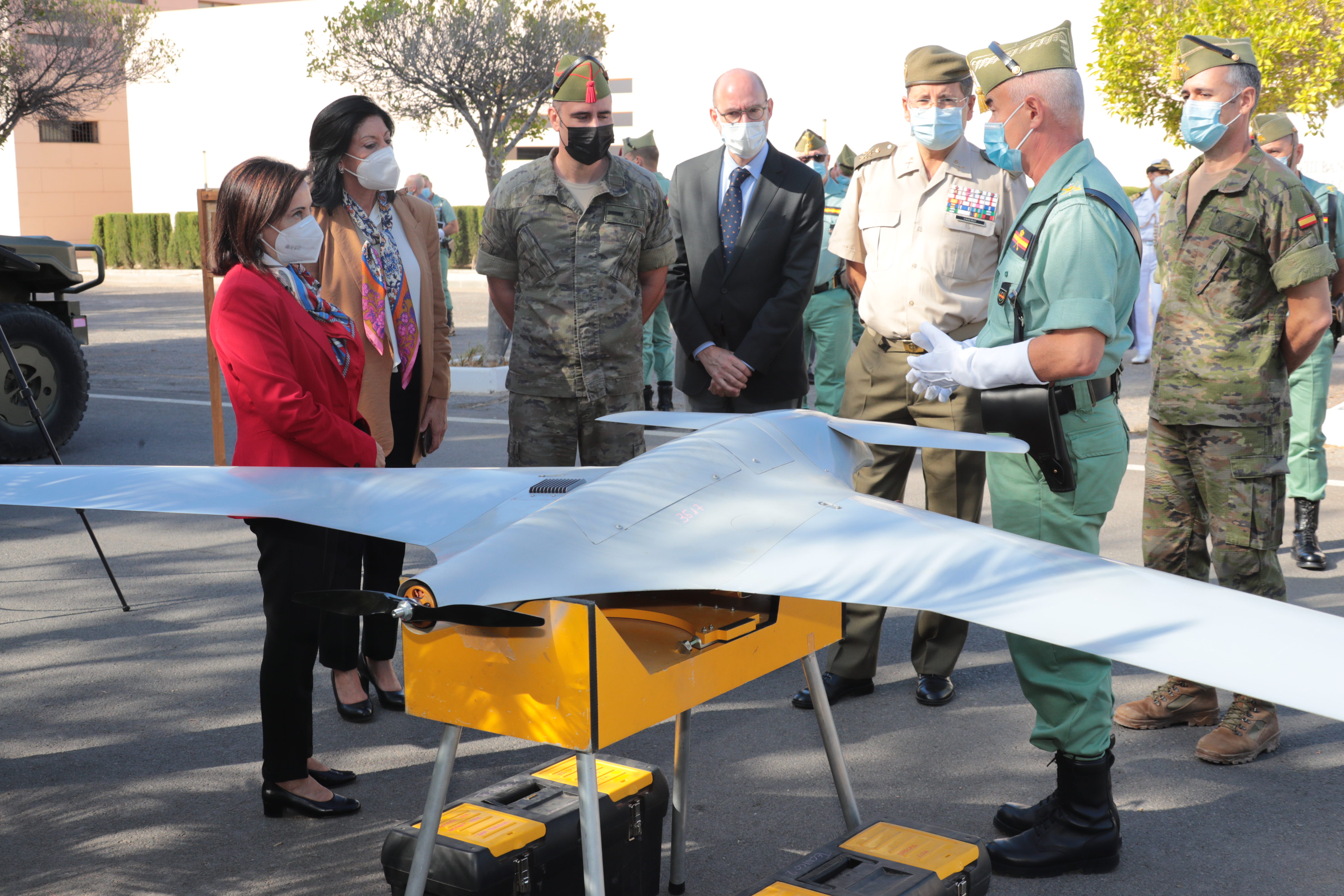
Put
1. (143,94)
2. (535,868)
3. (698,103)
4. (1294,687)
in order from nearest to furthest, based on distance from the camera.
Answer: (1294,687), (535,868), (698,103), (143,94)

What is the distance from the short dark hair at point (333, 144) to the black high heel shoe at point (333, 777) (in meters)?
1.82

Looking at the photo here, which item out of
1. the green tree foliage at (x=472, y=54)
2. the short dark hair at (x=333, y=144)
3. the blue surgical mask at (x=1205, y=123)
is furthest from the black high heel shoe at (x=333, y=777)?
the green tree foliage at (x=472, y=54)

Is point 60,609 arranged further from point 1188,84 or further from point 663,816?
point 1188,84

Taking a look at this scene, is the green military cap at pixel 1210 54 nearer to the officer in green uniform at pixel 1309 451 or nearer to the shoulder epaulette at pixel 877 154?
the shoulder epaulette at pixel 877 154

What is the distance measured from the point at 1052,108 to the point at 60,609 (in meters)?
4.68

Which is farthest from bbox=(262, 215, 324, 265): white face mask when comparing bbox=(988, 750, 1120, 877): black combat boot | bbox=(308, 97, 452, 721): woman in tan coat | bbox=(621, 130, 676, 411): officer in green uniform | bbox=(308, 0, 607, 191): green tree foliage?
bbox=(308, 0, 607, 191): green tree foliage

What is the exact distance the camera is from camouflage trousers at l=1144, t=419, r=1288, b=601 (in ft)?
11.8

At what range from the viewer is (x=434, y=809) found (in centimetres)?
221

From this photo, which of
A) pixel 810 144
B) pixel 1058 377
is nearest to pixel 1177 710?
pixel 1058 377

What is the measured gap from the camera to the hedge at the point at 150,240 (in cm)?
3077

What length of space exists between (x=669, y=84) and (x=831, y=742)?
29837 mm

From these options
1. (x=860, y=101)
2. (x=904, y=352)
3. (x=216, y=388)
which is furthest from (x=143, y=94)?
(x=904, y=352)

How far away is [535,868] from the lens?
2553 millimetres

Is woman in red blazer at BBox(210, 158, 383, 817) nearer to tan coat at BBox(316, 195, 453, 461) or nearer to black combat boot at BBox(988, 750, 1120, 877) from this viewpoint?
tan coat at BBox(316, 195, 453, 461)
